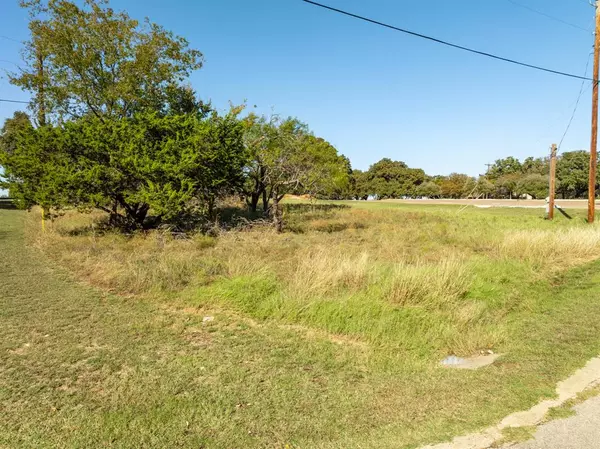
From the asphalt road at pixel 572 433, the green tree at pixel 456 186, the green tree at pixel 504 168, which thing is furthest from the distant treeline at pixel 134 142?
the green tree at pixel 504 168

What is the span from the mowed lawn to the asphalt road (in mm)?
340

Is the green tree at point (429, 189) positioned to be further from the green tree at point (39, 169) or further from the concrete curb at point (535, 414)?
the concrete curb at point (535, 414)

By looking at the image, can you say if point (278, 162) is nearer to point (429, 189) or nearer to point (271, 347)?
point (271, 347)

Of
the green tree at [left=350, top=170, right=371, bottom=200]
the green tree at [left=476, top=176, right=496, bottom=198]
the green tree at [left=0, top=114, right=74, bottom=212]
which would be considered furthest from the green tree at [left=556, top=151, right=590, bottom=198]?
the green tree at [left=0, top=114, right=74, bottom=212]

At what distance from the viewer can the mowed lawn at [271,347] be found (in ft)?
10.6

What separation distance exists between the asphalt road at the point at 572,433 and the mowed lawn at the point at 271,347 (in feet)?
1.12

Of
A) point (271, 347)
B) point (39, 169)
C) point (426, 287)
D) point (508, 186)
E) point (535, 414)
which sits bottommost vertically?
point (271, 347)

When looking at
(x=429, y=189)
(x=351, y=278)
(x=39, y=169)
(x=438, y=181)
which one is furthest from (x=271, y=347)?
(x=438, y=181)

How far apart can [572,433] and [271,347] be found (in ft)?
10.7

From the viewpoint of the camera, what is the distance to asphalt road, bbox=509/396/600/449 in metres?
2.84

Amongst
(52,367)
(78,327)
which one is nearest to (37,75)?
(78,327)

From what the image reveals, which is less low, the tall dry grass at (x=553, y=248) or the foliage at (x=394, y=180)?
the foliage at (x=394, y=180)

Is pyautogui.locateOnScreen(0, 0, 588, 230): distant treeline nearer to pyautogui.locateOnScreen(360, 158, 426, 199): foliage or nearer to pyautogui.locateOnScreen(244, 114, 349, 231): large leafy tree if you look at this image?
pyautogui.locateOnScreen(244, 114, 349, 231): large leafy tree

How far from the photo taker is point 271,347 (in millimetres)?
5051
